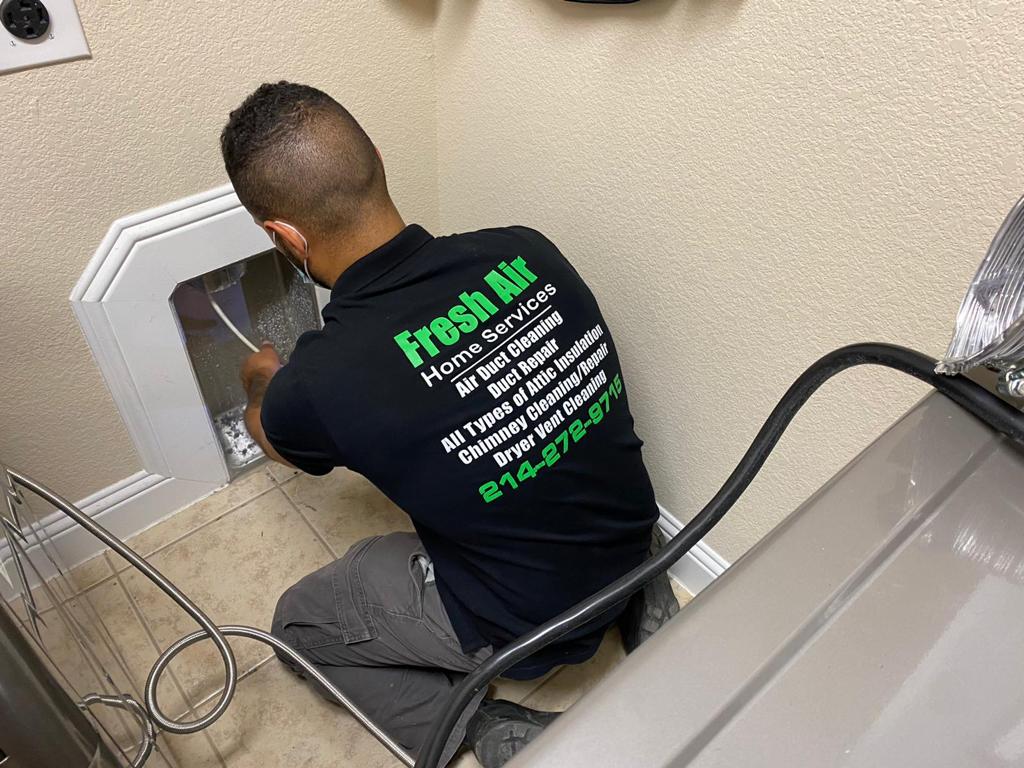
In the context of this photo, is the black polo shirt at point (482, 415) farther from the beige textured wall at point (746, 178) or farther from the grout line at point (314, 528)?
the grout line at point (314, 528)

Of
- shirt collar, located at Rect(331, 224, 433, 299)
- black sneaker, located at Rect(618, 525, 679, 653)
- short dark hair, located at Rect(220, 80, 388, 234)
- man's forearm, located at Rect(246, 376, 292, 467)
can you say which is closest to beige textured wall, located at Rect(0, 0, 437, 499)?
short dark hair, located at Rect(220, 80, 388, 234)

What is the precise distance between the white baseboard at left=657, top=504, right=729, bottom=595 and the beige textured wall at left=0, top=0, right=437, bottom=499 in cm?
83

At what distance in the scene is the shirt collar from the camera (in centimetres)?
90

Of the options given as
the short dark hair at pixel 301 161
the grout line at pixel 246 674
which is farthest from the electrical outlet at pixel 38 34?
the grout line at pixel 246 674

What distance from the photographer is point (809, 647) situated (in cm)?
33

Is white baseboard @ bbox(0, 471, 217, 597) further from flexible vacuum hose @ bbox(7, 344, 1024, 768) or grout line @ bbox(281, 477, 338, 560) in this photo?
flexible vacuum hose @ bbox(7, 344, 1024, 768)

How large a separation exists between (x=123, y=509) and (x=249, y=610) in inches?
12.0

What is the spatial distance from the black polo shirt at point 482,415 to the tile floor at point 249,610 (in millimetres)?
314

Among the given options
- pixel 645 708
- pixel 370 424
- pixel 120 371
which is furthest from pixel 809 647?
pixel 120 371

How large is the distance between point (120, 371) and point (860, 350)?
1088mm

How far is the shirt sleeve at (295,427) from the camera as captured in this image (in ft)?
2.82

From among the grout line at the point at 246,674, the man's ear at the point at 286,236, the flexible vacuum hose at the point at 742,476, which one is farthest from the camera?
the grout line at the point at 246,674

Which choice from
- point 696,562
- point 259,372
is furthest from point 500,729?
point 259,372

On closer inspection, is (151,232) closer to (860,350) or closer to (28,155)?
(28,155)
